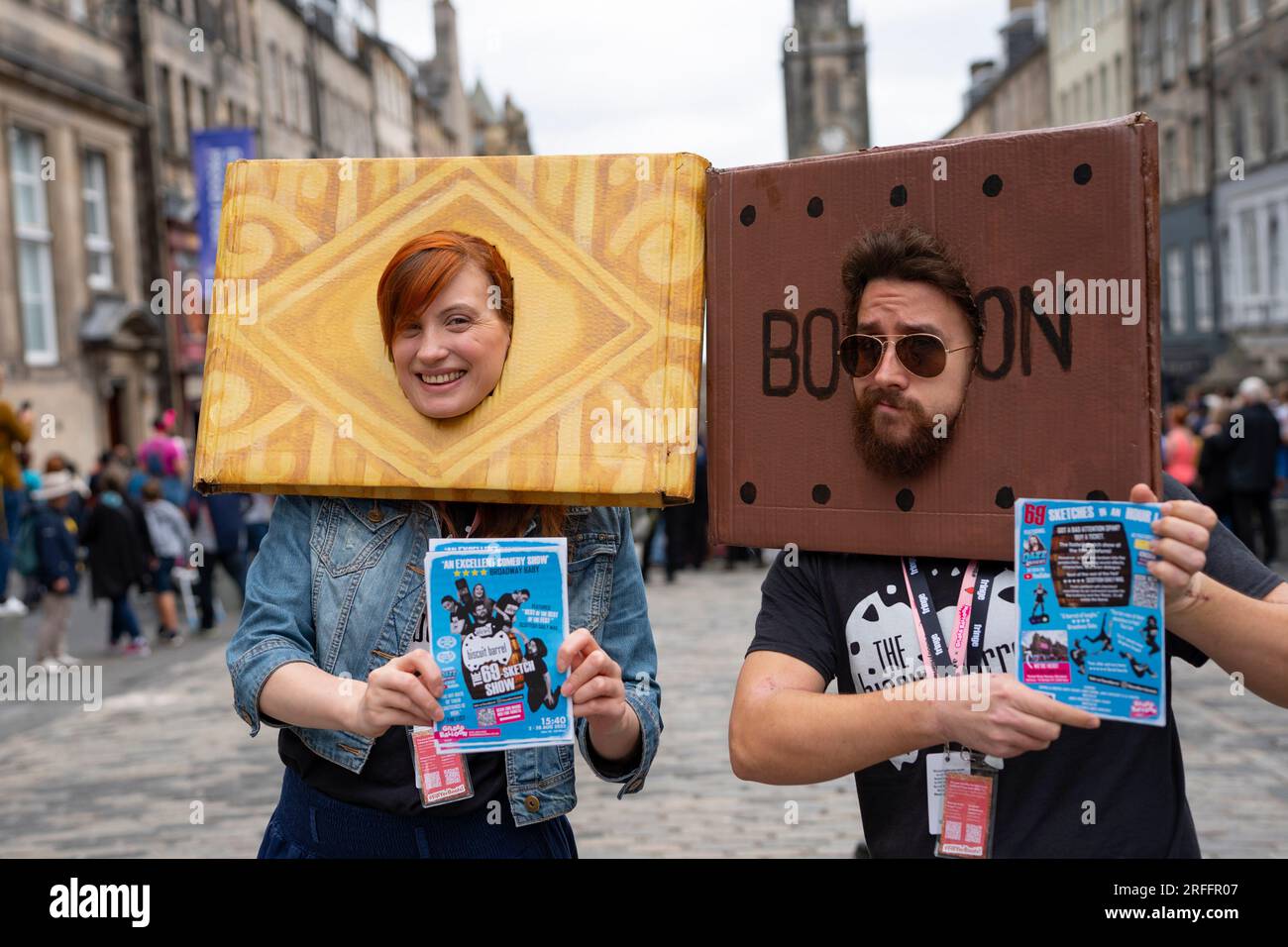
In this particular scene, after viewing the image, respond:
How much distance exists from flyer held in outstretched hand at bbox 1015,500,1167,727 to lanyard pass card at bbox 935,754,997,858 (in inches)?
11.5

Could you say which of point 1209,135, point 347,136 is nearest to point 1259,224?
point 1209,135

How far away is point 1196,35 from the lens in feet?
134

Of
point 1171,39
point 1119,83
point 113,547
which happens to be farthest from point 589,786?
point 1119,83

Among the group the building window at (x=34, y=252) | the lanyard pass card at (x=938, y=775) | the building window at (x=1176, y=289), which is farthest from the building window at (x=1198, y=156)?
the lanyard pass card at (x=938, y=775)

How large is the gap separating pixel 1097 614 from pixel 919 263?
61cm

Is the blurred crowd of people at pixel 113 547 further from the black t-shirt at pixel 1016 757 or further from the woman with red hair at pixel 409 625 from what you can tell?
the black t-shirt at pixel 1016 757

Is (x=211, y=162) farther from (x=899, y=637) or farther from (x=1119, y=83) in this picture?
(x=1119, y=83)

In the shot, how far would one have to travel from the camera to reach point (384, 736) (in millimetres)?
2568

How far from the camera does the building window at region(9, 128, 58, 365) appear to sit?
25250 mm

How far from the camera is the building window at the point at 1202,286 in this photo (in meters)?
42.1

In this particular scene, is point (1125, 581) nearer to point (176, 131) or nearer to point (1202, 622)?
point (1202, 622)

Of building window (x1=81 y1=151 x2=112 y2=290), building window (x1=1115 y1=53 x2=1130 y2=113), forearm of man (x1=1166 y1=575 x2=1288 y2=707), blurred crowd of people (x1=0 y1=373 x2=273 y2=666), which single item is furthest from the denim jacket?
building window (x1=1115 y1=53 x2=1130 y2=113)

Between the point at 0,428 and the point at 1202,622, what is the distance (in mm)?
11617

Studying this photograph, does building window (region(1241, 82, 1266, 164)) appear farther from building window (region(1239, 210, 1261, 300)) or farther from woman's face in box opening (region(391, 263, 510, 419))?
woman's face in box opening (region(391, 263, 510, 419))
